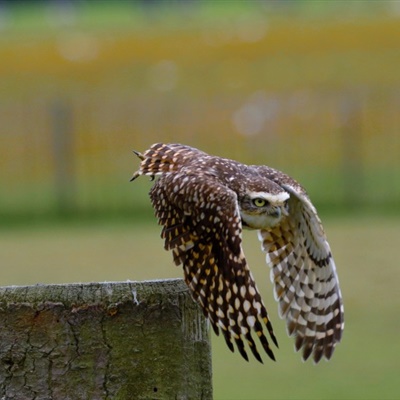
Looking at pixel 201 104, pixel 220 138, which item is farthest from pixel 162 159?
pixel 201 104

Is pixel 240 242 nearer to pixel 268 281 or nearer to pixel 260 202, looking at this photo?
pixel 260 202

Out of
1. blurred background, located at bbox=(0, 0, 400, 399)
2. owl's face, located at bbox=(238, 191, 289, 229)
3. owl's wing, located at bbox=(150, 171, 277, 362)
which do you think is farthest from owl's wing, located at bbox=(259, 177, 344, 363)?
blurred background, located at bbox=(0, 0, 400, 399)

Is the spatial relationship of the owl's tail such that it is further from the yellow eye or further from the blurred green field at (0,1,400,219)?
the blurred green field at (0,1,400,219)

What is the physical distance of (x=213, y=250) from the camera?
5.86 metres

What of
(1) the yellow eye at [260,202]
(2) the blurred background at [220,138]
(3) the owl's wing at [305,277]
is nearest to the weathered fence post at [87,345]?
(3) the owl's wing at [305,277]

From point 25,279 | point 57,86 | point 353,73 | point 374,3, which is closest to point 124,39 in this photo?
point 57,86

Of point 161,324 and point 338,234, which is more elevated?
point 161,324

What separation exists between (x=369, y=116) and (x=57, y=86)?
38.5 ft

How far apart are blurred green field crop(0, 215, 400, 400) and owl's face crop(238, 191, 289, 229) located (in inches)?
115

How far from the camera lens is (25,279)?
14047mm

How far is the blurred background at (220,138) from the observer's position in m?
11.9

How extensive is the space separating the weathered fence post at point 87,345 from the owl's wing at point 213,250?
1.84 ft

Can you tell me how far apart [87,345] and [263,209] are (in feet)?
7.12

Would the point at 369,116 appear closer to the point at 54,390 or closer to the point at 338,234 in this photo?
the point at 338,234
